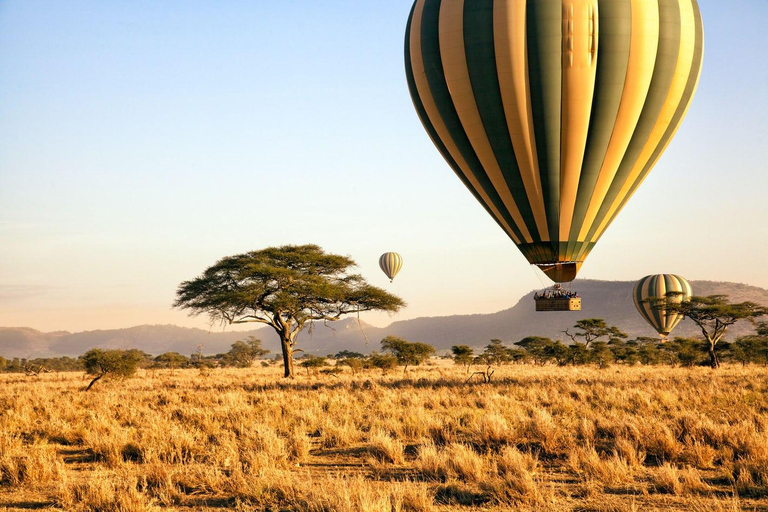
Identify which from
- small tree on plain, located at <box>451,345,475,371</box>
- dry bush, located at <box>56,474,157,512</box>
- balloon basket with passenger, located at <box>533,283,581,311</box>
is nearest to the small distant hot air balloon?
small tree on plain, located at <box>451,345,475,371</box>

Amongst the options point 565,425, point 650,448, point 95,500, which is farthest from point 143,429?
point 650,448

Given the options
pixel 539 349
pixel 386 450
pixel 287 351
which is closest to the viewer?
pixel 386 450

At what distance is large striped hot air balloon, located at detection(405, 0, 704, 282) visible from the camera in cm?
2173

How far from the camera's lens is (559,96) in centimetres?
2212

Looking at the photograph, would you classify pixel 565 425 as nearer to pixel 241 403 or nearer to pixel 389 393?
pixel 389 393

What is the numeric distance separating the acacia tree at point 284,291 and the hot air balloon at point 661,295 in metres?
35.0

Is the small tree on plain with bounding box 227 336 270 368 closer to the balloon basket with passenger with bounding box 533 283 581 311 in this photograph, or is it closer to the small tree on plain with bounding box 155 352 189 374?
the small tree on plain with bounding box 155 352 189 374

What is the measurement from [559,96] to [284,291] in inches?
→ 810

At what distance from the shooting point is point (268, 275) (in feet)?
121

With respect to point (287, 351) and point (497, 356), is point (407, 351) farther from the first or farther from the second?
point (497, 356)

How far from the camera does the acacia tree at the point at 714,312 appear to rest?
48.8 metres

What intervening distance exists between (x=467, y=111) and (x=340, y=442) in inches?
534

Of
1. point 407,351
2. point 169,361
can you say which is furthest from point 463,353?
point 169,361

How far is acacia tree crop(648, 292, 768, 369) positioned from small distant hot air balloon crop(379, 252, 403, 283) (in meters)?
28.2
